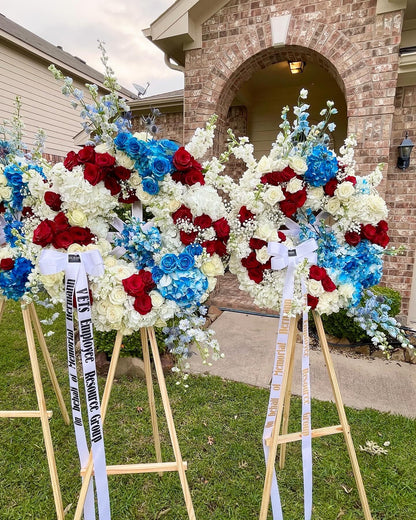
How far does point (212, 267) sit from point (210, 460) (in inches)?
63.8

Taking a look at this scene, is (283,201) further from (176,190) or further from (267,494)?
(267,494)

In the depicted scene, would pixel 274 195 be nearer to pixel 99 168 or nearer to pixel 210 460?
pixel 99 168

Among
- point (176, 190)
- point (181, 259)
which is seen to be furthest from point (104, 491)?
point (176, 190)

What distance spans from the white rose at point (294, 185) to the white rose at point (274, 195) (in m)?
0.05

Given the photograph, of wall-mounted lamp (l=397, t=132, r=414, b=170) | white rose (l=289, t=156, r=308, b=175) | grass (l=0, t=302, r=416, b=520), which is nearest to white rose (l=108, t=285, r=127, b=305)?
white rose (l=289, t=156, r=308, b=175)

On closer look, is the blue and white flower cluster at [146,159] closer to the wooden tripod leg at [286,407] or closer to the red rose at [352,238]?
the red rose at [352,238]

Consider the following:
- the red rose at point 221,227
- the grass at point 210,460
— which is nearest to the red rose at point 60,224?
the red rose at point 221,227

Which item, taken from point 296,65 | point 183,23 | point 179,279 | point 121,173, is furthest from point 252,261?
point 296,65

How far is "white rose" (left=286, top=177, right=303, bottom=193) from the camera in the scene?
1521 mm

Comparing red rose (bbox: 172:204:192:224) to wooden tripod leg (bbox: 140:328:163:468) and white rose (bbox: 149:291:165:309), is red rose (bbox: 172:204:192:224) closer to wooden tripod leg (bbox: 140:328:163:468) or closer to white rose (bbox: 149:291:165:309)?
white rose (bbox: 149:291:165:309)

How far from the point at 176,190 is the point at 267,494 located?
58.9 inches

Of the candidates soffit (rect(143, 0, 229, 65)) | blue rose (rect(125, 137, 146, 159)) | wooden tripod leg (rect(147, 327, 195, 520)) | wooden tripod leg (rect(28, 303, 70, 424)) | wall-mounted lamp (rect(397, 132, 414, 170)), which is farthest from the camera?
soffit (rect(143, 0, 229, 65))

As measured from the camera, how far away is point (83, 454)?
161cm

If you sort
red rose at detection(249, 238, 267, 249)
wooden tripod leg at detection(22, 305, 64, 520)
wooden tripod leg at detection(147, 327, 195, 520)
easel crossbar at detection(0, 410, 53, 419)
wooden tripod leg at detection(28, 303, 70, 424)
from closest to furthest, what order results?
1. wooden tripod leg at detection(147, 327, 195, 520)
2. red rose at detection(249, 238, 267, 249)
3. wooden tripod leg at detection(22, 305, 64, 520)
4. easel crossbar at detection(0, 410, 53, 419)
5. wooden tripod leg at detection(28, 303, 70, 424)
